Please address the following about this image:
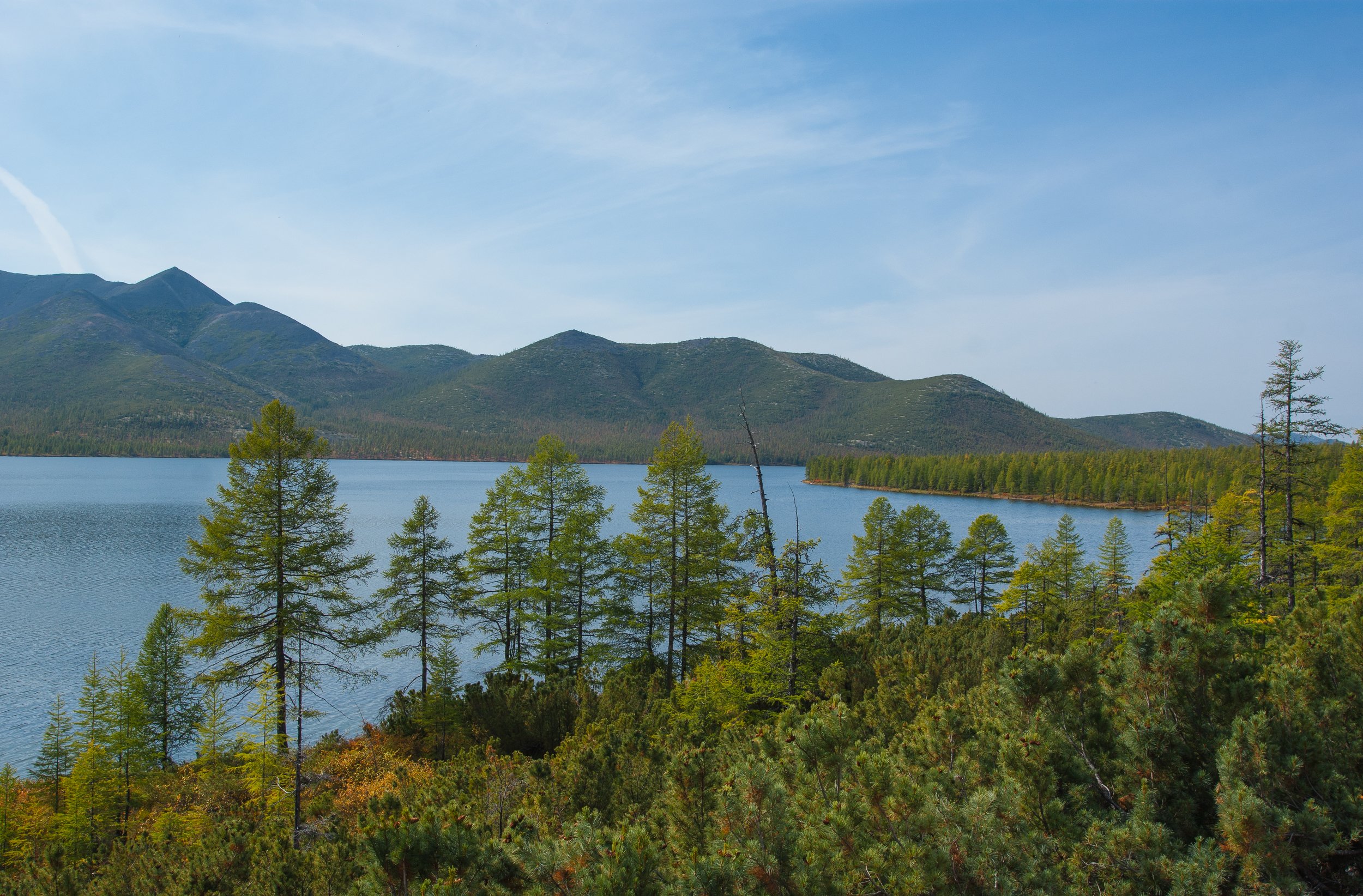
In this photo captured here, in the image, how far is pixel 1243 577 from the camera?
7.43 meters

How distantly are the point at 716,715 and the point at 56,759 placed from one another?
17220 millimetres

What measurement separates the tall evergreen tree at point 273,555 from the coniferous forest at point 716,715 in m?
0.08

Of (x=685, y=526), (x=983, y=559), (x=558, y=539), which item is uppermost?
(x=685, y=526)

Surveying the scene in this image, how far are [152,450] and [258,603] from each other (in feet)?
666

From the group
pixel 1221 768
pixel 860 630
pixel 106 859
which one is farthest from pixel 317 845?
pixel 860 630

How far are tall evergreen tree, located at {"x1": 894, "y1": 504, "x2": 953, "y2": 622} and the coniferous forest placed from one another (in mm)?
189

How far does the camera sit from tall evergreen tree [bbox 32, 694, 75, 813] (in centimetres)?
A: 1712

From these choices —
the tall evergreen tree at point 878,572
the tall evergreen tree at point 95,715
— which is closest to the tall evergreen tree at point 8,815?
the tall evergreen tree at point 95,715

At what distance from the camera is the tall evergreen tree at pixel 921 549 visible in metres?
30.0

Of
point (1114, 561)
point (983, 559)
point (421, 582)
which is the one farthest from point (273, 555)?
point (1114, 561)

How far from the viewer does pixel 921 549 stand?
100 feet

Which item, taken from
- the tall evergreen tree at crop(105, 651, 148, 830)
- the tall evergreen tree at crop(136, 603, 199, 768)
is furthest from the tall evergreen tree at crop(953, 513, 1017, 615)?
the tall evergreen tree at crop(105, 651, 148, 830)

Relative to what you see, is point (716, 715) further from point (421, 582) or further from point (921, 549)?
point (921, 549)

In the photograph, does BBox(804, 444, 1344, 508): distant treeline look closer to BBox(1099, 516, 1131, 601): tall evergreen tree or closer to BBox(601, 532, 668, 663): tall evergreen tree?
BBox(1099, 516, 1131, 601): tall evergreen tree
